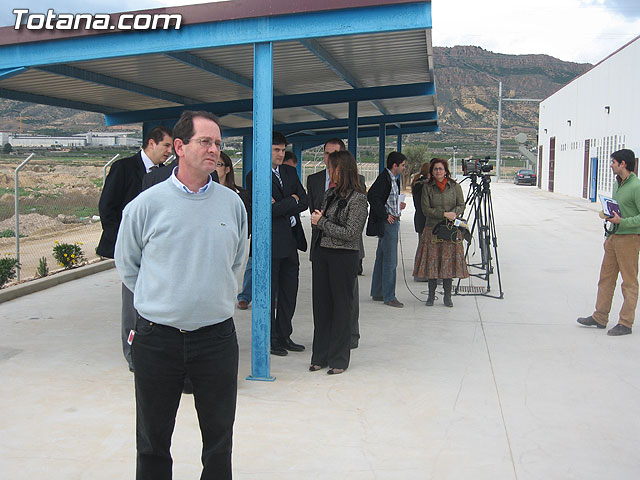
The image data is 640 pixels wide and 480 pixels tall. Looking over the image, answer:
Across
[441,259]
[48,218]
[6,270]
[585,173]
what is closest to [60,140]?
[48,218]

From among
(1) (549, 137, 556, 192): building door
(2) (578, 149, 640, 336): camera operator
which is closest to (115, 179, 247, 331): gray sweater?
(2) (578, 149, 640, 336): camera operator

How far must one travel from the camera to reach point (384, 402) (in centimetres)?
472

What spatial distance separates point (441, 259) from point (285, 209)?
2879 millimetres

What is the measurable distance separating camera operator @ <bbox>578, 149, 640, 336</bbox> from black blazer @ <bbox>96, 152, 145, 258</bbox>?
14.9 ft

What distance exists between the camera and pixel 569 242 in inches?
589

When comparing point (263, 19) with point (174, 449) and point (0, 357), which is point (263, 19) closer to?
point (174, 449)

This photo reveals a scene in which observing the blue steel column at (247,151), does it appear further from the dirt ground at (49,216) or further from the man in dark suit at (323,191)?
the man in dark suit at (323,191)

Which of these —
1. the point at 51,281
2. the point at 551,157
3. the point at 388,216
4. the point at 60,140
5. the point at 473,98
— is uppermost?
the point at 473,98

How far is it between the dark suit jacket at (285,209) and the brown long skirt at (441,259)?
2.51m


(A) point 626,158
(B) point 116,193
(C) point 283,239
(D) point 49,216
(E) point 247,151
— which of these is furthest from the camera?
(D) point 49,216

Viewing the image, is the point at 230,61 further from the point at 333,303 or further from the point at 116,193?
the point at 333,303

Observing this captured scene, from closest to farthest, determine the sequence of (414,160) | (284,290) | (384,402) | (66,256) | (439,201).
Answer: (384,402), (284,290), (439,201), (66,256), (414,160)

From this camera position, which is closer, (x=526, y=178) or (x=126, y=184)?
(x=126, y=184)

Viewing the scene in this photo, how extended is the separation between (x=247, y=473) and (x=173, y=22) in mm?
3376
